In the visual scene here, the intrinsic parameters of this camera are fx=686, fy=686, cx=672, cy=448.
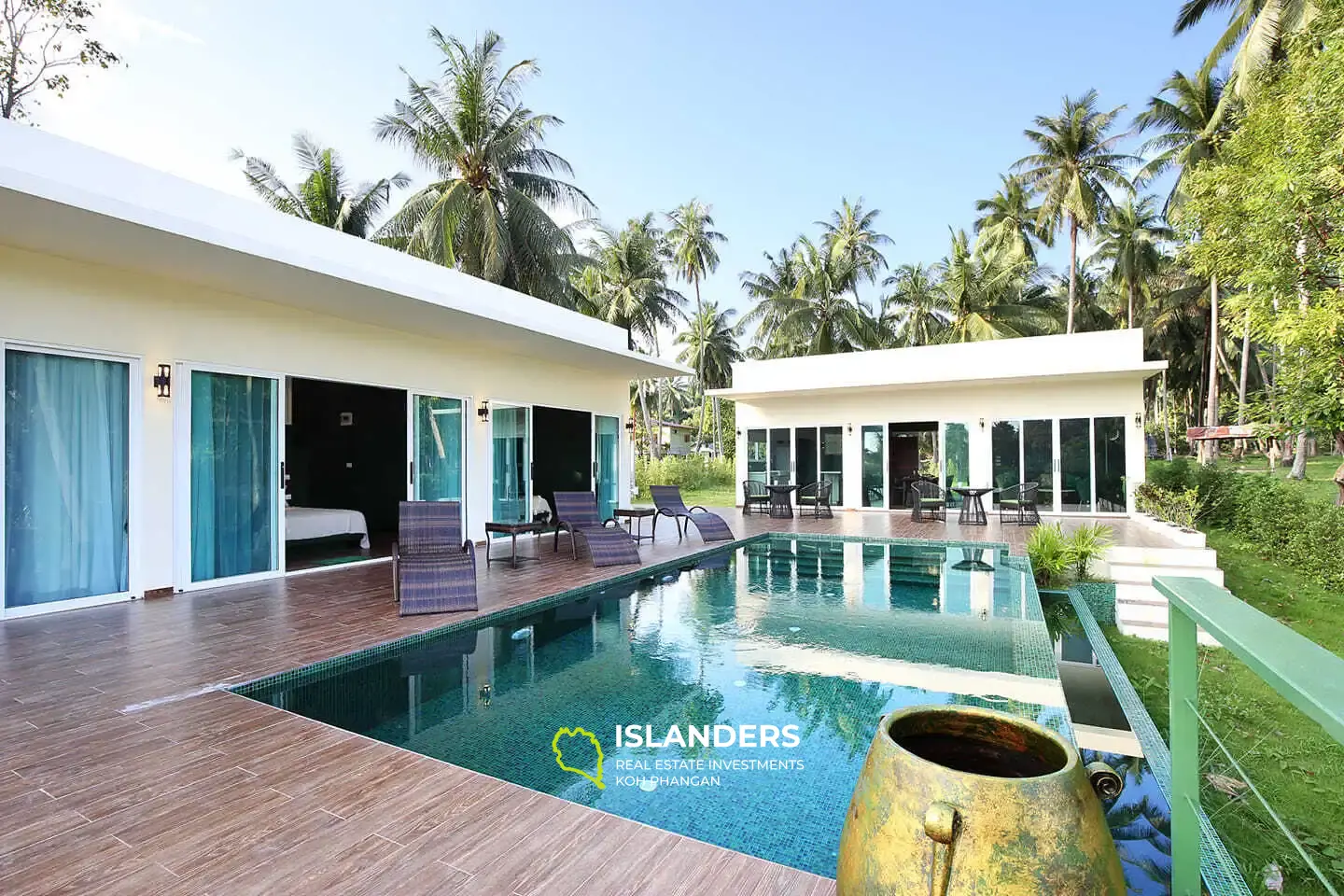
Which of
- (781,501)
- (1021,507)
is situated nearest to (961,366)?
(1021,507)

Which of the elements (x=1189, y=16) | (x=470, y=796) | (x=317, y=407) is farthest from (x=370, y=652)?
(x=1189, y=16)

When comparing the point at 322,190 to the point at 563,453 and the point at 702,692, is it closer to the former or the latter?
the point at 563,453

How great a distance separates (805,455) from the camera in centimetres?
1659

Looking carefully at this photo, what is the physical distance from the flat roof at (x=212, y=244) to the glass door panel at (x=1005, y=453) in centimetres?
986

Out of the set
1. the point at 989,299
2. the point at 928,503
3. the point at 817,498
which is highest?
the point at 989,299

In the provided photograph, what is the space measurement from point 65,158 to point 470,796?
583 centimetres

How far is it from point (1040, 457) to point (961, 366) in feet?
8.20

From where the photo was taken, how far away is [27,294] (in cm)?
562

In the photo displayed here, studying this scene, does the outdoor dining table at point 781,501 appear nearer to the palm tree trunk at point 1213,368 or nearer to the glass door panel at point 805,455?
the glass door panel at point 805,455

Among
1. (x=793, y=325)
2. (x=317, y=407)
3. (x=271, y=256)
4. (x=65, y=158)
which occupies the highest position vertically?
(x=793, y=325)

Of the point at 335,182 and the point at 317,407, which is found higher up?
the point at 335,182

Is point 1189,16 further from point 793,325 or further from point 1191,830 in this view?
point 1191,830

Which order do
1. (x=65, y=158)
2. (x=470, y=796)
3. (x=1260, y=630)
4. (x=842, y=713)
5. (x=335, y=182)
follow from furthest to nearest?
(x=335, y=182) → (x=65, y=158) → (x=842, y=713) → (x=470, y=796) → (x=1260, y=630)

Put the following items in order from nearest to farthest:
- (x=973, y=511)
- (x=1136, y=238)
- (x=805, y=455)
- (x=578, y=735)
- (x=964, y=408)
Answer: (x=578, y=735)
(x=973, y=511)
(x=964, y=408)
(x=805, y=455)
(x=1136, y=238)
